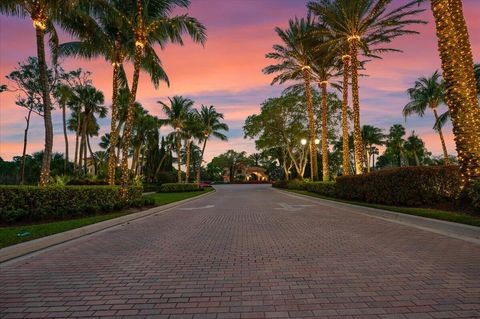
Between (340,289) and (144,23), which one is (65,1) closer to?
(144,23)

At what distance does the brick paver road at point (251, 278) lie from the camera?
329 centimetres

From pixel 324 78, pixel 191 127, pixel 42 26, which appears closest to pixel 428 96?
pixel 324 78

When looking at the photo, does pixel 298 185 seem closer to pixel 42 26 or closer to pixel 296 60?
pixel 296 60

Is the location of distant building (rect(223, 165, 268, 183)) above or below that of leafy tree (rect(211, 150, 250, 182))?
below

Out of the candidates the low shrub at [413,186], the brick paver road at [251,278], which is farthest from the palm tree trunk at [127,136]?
the low shrub at [413,186]

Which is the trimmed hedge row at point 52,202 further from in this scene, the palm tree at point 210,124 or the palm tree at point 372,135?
the palm tree at point 372,135

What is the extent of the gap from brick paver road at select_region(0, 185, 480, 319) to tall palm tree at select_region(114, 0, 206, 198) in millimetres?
9238

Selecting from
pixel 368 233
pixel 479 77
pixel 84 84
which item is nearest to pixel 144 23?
pixel 368 233

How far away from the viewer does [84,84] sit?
35000 mm

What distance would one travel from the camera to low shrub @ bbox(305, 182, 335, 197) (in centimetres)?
Result: 2144

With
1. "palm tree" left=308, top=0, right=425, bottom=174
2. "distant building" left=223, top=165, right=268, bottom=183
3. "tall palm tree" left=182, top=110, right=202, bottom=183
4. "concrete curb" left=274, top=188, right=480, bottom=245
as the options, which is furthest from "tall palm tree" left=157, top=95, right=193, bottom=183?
"distant building" left=223, top=165, right=268, bottom=183

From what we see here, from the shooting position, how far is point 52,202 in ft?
35.2

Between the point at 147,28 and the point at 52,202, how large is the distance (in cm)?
1049

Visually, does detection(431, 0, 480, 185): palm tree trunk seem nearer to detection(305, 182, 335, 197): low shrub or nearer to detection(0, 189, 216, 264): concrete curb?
detection(305, 182, 335, 197): low shrub
